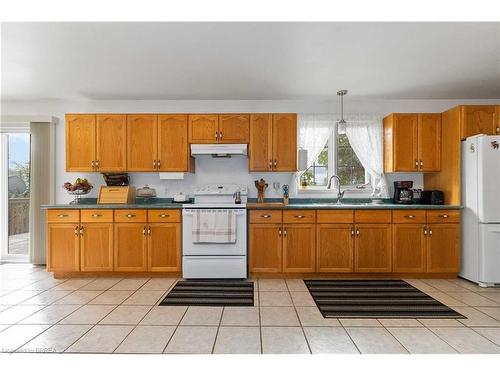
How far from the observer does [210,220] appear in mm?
3824

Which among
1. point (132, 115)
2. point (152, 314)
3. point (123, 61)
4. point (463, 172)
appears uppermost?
point (123, 61)

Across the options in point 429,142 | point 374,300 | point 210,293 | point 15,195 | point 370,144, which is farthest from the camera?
point 15,195

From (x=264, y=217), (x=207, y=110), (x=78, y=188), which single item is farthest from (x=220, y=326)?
(x=207, y=110)

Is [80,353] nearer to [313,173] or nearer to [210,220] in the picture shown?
[210,220]

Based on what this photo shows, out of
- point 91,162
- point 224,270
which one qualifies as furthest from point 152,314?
point 91,162

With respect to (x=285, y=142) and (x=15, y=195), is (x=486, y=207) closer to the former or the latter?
(x=285, y=142)

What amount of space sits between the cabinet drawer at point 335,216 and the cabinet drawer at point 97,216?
267 cm

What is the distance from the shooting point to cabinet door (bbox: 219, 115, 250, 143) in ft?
13.7

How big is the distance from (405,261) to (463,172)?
1334 millimetres

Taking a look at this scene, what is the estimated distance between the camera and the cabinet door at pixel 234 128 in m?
4.19

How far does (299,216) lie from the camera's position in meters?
3.88

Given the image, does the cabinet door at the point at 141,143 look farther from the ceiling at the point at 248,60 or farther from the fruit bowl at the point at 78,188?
the fruit bowl at the point at 78,188

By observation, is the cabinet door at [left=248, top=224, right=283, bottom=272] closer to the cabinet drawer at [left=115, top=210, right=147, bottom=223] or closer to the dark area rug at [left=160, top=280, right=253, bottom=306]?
the dark area rug at [left=160, top=280, right=253, bottom=306]

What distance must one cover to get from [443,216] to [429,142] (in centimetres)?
104
